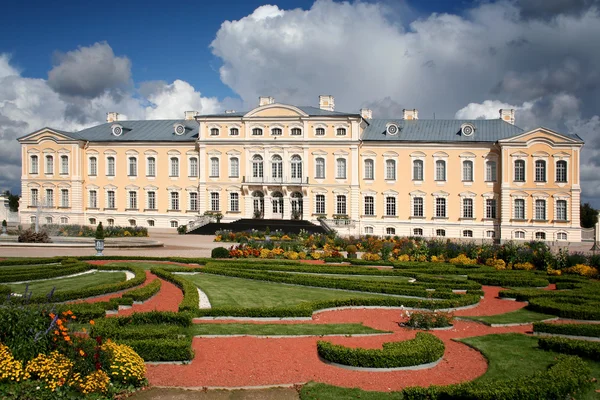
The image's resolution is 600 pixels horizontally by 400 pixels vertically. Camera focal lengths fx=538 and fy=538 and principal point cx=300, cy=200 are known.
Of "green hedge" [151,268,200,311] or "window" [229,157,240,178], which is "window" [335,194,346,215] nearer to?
"window" [229,157,240,178]

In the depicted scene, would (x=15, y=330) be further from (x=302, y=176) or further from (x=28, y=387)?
(x=302, y=176)

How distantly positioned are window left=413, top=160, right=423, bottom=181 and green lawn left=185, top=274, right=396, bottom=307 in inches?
1026

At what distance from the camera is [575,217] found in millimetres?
36875

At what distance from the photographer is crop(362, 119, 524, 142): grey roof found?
3969 centimetres

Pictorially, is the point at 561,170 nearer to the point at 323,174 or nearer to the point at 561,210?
the point at 561,210

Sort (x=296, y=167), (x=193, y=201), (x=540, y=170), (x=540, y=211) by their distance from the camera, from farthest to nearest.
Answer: (x=193, y=201) < (x=296, y=167) < (x=540, y=211) < (x=540, y=170)

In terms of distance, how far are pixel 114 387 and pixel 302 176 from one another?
112 ft

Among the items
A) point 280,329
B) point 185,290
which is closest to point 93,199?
point 185,290

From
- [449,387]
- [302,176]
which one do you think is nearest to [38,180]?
[302,176]

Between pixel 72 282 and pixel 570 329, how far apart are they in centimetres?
1217

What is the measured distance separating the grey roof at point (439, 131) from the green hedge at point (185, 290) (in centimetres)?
2697

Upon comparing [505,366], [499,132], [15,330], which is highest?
[499,132]

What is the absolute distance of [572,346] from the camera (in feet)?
28.8

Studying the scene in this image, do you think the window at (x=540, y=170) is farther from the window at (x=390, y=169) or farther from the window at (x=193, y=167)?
the window at (x=193, y=167)
